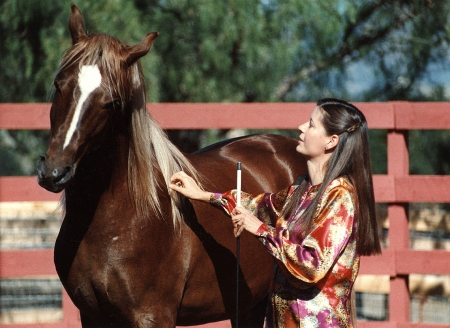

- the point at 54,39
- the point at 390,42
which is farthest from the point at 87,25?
the point at 390,42

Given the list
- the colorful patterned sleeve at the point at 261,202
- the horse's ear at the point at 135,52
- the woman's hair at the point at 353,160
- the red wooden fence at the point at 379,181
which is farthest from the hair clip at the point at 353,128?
the red wooden fence at the point at 379,181

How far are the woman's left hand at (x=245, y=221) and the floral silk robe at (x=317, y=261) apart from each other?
3cm

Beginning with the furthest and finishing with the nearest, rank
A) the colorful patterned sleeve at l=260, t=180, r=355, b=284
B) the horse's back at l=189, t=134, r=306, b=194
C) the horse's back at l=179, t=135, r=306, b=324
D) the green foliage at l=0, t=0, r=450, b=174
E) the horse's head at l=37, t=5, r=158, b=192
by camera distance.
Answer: the green foliage at l=0, t=0, r=450, b=174
the horse's back at l=189, t=134, r=306, b=194
the horse's back at l=179, t=135, r=306, b=324
the horse's head at l=37, t=5, r=158, b=192
the colorful patterned sleeve at l=260, t=180, r=355, b=284

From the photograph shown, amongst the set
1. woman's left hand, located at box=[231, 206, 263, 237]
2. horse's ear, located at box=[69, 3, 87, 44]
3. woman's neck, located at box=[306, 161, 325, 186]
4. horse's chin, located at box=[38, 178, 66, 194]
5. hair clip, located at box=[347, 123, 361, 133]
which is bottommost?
woman's left hand, located at box=[231, 206, 263, 237]

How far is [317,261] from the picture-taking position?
243 centimetres

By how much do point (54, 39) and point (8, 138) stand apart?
189 cm

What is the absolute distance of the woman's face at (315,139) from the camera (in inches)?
103

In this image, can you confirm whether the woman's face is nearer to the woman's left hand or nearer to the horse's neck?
the woman's left hand

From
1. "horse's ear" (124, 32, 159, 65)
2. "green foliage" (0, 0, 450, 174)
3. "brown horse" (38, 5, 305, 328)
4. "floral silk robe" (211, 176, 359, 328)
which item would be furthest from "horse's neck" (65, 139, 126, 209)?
"green foliage" (0, 0, 450, 174)

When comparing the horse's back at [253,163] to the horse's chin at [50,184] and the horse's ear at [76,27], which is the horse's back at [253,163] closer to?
the horse's ear at [76,27]

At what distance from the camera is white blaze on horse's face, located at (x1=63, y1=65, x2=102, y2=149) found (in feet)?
8.55

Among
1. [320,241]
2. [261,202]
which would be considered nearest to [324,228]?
[320,241]

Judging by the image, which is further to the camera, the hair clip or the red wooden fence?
the red wooden fence

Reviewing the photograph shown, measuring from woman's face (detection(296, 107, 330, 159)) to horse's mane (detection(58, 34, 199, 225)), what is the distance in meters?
0.67
